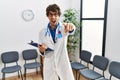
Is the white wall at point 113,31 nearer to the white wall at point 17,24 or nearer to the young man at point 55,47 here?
the young man at point 55,47

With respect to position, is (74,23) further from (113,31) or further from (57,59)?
(57,59)

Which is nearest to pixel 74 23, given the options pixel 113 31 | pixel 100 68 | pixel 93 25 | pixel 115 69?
pixel 93 25

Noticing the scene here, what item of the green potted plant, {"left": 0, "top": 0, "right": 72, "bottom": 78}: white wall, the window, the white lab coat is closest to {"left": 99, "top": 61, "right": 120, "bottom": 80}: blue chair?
the window

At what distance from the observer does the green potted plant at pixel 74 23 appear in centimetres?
379

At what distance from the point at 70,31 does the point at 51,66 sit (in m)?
0.54

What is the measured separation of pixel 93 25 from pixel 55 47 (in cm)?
207

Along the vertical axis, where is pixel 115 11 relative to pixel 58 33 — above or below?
→ above

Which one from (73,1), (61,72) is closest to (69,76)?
(61,72)

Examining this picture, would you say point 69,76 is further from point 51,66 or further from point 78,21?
point 78,21

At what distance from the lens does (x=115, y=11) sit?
9.28 ft

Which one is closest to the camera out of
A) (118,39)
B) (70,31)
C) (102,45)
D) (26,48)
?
(70,31)

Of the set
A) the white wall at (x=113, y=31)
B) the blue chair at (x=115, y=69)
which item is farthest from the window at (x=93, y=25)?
the blue chair at (x=115, y=69)

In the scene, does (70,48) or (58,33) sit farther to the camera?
(70,48)

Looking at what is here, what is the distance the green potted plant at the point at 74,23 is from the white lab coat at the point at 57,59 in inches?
79.8
